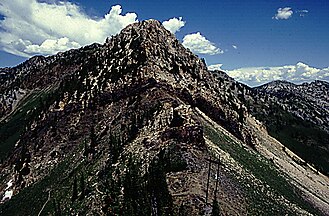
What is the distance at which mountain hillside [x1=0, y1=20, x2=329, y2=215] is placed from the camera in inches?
2916

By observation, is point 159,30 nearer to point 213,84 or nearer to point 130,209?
point 213,84

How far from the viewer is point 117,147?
9550 centimetres

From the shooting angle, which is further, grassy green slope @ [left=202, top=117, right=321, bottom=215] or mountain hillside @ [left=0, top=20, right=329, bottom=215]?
grassy green slope @ [left=202, top=117, right=321, bottom=215]

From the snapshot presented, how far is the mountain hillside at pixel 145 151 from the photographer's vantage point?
74.1 m

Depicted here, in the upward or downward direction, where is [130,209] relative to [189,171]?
downward

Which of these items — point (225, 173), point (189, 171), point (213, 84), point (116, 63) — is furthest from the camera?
point (213, 84)

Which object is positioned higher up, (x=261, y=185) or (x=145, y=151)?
(x=145, y=151)

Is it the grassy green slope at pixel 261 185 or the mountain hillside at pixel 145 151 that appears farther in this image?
the grassy green slope at pixel 261 185

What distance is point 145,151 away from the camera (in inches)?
3425

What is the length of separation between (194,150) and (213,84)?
8186cm

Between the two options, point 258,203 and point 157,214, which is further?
point 258,203

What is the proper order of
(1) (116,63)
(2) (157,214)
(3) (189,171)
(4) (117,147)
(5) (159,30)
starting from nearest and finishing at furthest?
(2) (157,214) → (3) (189,171) → (4) (117,147) → (1) (116,63) → (5) (159,30)

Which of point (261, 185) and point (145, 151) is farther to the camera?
point (261, 185)

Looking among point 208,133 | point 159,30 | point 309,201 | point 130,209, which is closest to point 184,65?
point 159,30
